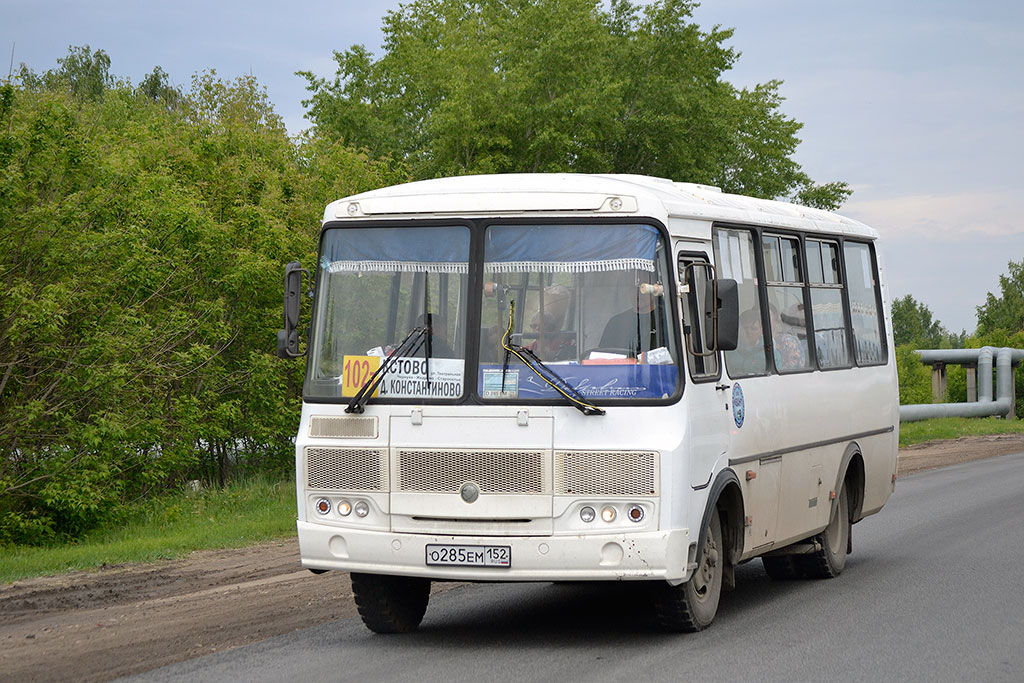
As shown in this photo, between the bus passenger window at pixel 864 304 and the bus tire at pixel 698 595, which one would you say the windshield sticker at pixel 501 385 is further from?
the bus passenger window at pixel 864 304

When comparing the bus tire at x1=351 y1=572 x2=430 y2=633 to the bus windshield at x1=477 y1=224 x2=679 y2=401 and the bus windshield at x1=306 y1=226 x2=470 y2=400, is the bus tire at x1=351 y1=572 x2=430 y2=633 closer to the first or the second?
the bus windshield at x1=306 y1=226 x2=470 y2=400

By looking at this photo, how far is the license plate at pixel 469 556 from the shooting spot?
27.9 ft

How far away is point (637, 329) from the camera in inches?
345

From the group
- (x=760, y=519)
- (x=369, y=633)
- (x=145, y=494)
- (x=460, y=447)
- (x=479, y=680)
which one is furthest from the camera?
(x=145, y=494)

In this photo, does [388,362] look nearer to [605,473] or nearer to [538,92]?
[605,473]

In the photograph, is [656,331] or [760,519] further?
[760,519]

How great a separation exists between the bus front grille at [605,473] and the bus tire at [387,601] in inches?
57.5

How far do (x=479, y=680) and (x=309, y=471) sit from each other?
194 cm

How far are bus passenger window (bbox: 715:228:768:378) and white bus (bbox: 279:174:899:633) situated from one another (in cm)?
12

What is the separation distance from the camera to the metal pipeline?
41.7 meters

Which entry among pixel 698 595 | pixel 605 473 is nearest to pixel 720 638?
pixel 698 595

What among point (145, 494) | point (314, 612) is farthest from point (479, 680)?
point (145, 494)

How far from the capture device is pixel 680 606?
9055 mm

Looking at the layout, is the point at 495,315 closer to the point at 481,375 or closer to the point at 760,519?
the point at 481,375
